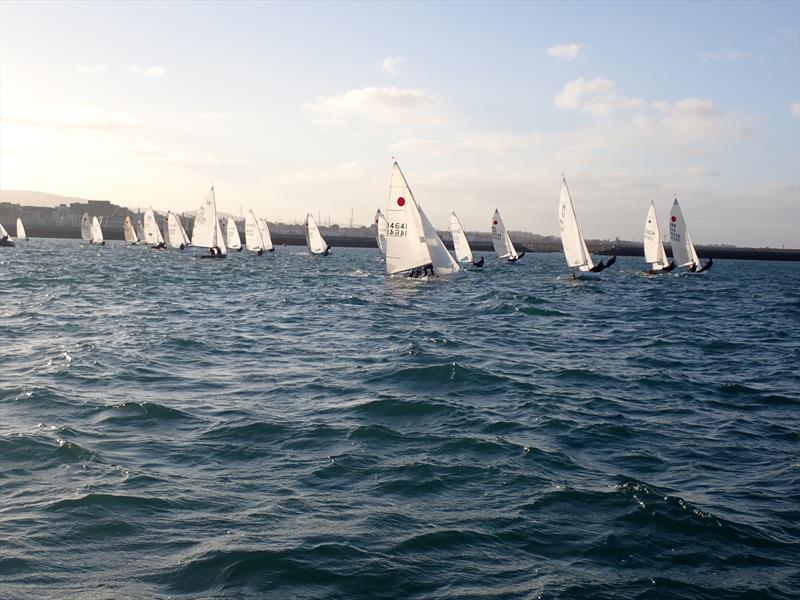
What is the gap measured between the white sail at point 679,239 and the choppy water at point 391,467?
4092cm

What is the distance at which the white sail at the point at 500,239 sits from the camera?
7906cm

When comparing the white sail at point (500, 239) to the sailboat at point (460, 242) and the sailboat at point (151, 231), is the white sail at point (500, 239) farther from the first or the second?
the sailboat at point (151, 231)

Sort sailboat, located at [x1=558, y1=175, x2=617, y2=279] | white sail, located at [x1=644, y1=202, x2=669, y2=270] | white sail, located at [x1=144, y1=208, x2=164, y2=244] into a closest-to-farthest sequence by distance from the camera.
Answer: sailboat, located at [x1=558, y1=175, x2=617, y2=279]
white sail, located at [x1=644, y1=202, x2=669, y2=270]
white sail, located at [x1=144, y1=208, x2=164, y2=244]

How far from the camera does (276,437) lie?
10773 mm

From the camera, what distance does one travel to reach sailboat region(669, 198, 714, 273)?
59844 mm

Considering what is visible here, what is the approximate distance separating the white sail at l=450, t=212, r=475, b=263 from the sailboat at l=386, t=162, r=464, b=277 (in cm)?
2763

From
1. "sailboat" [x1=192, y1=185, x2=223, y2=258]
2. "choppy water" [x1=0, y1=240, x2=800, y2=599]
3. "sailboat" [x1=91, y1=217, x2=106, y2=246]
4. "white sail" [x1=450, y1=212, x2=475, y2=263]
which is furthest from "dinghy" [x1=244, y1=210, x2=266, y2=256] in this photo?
"choppy water" [x1=0, y1=240, x2=800, y2=599]

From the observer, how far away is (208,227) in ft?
237

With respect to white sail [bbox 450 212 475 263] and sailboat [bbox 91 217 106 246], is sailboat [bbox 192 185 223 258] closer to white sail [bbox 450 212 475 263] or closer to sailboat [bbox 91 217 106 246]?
white sail [bbox 450 212 475 263]

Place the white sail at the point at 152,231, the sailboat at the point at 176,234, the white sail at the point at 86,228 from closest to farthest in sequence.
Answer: the sailboat at the point at 176,234 < the white sail at the point at 152,231 < the white sail at the point at 86,228

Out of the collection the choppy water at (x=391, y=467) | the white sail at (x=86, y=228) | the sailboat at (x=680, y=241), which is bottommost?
the choppy water at (x=391, y=467)

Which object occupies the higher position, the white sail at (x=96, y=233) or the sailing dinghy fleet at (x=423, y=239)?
the white sail at (x=96, y=233)

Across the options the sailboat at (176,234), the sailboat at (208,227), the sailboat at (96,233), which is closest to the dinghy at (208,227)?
the sailboat at (208,227)

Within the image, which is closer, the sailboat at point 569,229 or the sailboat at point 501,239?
the sailboat at point 569,229
